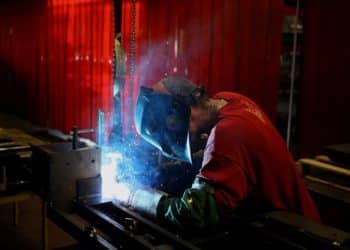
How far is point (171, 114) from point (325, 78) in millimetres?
1947

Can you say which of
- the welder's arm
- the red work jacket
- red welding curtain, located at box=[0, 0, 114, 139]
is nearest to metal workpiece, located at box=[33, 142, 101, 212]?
the welder's arm

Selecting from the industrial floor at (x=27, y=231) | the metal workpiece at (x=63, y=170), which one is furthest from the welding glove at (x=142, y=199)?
the industrial floor at (x=27, y=231)

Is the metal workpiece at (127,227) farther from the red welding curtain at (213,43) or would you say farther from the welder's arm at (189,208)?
the red welding curtain at (213,43)

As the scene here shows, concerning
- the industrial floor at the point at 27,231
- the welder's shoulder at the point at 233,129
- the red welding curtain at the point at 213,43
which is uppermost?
the red welding curtain at the point at 213,43

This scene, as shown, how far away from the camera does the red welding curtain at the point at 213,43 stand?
142 inches

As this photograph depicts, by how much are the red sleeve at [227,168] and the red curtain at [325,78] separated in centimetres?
175

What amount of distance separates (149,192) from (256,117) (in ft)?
1.80

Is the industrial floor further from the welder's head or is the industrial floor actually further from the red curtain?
the red curtain

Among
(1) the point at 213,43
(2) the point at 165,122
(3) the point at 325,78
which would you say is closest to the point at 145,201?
(2) the point at 165,122

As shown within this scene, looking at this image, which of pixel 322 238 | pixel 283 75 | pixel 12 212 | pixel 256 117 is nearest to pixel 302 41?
pixel 283 75

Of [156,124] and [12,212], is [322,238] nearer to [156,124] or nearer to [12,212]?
[156,124]

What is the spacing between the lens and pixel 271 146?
177cm

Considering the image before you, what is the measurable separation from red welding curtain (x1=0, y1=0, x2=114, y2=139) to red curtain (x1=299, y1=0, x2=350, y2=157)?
9.13 feet

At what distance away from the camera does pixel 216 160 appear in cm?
163
